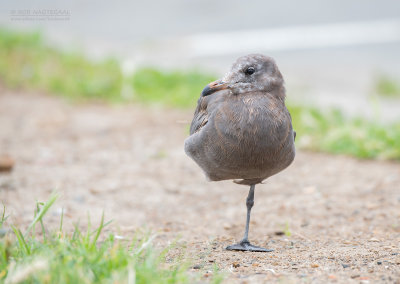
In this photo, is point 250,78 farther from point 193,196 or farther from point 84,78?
point 84,78

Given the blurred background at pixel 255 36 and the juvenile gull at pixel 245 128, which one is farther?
the blurred background at pixel 255 36

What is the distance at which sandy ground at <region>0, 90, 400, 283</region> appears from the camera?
12.0 ft

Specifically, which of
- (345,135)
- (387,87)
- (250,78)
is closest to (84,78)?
(345,135)

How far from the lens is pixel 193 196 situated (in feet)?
18.1

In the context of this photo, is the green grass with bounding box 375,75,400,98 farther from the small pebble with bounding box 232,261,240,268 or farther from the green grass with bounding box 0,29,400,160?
the small pebble with bounding box 232,261,240,268

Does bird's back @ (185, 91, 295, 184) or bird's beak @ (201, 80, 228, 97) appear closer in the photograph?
bird's back @ (185, 91, 295, 184)

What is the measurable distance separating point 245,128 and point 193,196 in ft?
6.05

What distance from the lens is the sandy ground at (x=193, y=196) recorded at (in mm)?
3672

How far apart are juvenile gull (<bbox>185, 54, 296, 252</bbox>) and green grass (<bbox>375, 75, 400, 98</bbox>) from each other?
560 centimetres

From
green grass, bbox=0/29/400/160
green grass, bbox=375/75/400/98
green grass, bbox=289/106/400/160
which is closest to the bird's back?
green grass, bbox=289/106/400/160

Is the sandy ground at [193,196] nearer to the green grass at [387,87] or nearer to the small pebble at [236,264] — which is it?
the small pebble at [236,264]

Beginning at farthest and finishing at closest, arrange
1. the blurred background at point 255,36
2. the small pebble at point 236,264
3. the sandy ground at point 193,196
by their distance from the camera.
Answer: the blurred background at point 255,36 < the sandy ground at point 193,196 < the small pebble at point 236,264

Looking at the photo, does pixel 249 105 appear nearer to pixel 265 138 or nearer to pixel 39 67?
pixel 265 138

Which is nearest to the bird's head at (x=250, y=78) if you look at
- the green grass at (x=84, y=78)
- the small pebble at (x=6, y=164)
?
the small pebble at (x=6, y=164)
